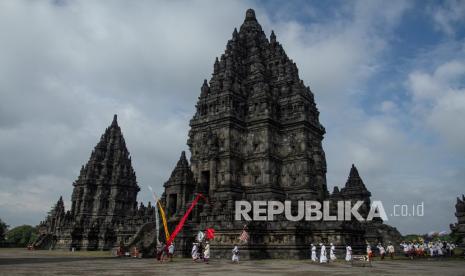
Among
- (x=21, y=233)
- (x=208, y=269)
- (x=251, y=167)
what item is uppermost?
(x=251, y=167)

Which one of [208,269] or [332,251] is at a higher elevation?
[332,251]

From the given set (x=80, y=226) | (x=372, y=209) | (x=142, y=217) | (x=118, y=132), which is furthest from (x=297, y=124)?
(x=118, y=132)

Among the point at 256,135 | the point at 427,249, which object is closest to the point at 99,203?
the point at 256,135

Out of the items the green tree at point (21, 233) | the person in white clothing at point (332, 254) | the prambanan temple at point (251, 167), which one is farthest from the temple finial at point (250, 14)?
the green tree at point (21, 233)

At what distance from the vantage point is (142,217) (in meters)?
48.3

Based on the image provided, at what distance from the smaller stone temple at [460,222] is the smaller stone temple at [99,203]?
43.9m

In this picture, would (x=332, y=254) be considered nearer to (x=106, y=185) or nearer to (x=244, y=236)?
(x=244, y=236)

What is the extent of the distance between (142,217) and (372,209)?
1186 inches

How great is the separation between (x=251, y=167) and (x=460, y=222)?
2351 cm

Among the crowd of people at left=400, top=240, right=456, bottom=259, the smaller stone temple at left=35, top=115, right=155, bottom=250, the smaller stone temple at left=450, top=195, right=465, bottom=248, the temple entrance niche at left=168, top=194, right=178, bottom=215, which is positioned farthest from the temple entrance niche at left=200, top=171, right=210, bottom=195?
the smaller stone temple at left=450, top=195, right=465, bottom=248

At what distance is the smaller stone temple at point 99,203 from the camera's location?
54.6 meters

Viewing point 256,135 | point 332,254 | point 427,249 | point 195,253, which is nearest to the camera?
point 195,253

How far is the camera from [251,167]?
44.4m

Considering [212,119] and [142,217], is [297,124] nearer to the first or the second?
[212,119]
